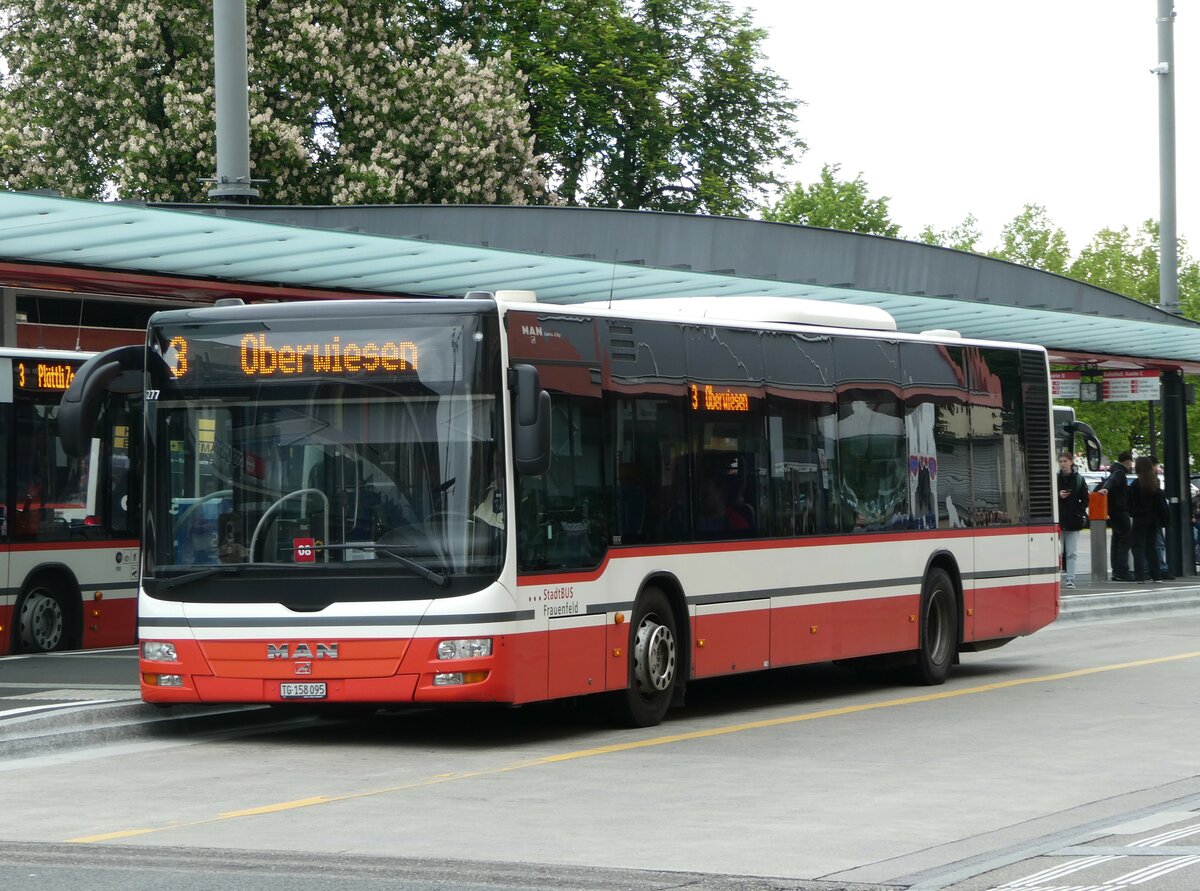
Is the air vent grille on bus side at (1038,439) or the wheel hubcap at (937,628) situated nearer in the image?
the wheel hubcap at (937,628)

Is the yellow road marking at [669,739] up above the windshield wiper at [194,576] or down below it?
below

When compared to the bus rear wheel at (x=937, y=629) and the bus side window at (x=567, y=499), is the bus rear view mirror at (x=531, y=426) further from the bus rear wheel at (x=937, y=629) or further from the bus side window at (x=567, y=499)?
the bus rear wheel at (x=937, y=629)

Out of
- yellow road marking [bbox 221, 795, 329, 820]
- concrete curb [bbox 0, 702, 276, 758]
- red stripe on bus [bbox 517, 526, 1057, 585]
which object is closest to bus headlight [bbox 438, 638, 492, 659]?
red stripe on bus [bbox 517, 526, 1057, 585]

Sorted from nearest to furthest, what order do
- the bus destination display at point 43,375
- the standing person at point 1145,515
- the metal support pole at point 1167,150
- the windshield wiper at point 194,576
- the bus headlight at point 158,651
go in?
the windshield wiper at point 194,576 → the bus headlight at point 158,651 → the bus destination display at point 43,375 → the standing person at point 1145,515 → the metal support pole at point 1167,150

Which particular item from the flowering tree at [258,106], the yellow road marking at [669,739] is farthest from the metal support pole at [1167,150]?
the flowering tree at [258,106]

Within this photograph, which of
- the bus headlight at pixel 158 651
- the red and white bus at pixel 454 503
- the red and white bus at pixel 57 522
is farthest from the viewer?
the red and white bus at pixel 57 522

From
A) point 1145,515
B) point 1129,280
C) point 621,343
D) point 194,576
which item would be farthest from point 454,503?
point 1129,280

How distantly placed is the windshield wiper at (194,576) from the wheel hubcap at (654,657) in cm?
271

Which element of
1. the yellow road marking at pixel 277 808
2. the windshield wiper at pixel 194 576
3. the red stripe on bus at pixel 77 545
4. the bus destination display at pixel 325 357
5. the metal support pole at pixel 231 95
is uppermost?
the metal support pole at pixel 231 95

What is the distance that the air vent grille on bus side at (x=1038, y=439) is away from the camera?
18969mm

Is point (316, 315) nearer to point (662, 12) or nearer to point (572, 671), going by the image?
point (572, 671)

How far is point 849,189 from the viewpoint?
3371 inches

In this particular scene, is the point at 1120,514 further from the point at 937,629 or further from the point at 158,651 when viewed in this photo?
the point at 158,651

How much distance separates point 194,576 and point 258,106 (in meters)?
29.3
